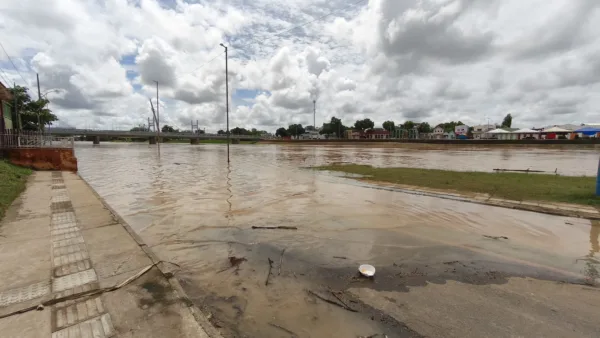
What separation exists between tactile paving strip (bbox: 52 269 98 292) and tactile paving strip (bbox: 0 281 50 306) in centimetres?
10

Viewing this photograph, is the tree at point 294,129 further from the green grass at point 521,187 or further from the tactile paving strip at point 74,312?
the tactile paving strip at point 74,312

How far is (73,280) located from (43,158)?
20.2 metres

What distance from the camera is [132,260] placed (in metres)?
5.21

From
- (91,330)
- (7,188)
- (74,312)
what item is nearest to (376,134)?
(7,188)

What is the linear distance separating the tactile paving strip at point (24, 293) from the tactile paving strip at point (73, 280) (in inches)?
4.1

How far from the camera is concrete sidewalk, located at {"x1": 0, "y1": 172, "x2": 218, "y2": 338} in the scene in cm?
335

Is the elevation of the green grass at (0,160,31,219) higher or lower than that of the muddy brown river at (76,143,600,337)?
higher

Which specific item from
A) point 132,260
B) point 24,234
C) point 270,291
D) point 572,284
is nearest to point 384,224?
point 572,284

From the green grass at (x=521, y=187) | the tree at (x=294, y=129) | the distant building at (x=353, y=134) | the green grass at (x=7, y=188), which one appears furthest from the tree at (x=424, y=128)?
the green grass at (x=7, y=188)

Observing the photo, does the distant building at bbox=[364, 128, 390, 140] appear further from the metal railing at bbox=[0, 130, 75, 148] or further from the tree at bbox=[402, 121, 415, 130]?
the metal railing at bbox=[0, 130, 75, 148]

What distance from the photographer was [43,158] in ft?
63.4

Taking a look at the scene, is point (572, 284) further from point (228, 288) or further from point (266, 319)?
point (228, 288)

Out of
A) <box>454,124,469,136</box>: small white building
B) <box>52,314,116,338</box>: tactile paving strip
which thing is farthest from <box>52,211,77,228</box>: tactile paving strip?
<box>454,124,469,136</box>: small white building

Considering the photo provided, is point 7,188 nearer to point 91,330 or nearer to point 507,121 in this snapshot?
point 91,330
